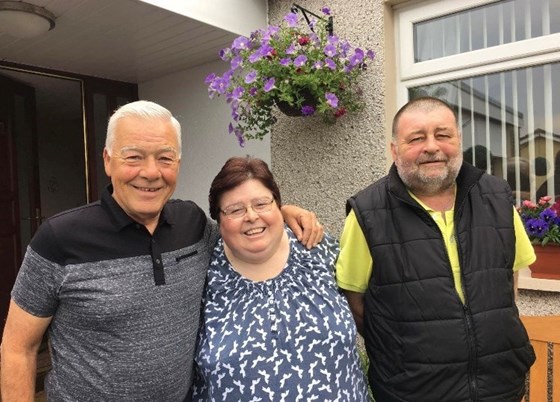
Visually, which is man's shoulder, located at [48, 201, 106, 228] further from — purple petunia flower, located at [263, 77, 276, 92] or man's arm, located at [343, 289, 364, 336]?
purple petunia flower, located at [263, 77, 276, 92]

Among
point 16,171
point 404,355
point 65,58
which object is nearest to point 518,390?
point 404,355

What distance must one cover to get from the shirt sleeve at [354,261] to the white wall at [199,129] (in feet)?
6.68

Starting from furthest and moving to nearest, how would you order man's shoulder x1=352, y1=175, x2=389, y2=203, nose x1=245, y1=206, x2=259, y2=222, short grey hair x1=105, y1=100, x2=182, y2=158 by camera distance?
man's shoulder x1=352, y1=175, x2=389, y2=203
nose x1=245, y1=206, x2=259, y2=222
short grey hair x1=105, y1=100, x2=182, y2=158

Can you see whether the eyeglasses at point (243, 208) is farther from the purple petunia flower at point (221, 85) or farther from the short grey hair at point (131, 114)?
the purple petunia flower at point (221, 85)

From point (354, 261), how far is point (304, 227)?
24 centimetres

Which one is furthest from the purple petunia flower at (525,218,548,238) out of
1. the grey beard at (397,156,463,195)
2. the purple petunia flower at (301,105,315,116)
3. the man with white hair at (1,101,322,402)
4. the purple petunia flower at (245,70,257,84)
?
the man with white hair at (1,101,322,402)

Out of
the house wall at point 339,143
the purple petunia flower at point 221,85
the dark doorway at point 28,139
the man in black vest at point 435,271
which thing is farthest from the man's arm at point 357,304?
the dark doorway at point 28,139

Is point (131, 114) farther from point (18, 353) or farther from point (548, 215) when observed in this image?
point (548, 215)

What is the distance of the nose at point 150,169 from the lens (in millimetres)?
1452

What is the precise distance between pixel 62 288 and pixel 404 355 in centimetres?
109

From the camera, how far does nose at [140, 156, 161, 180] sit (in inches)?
57.2

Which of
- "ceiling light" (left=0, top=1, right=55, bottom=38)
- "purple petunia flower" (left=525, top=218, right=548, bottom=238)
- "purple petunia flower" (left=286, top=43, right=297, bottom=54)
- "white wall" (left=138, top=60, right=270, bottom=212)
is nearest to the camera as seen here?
"purple petunia flower" (left=525, top=218, right=548, bottom=238)

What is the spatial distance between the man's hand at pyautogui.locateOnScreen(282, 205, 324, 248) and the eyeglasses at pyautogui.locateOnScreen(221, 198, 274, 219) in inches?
9.2

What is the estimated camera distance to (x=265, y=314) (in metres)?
1.59
